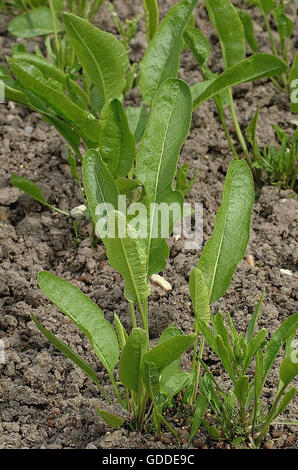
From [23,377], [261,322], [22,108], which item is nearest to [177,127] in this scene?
[261,322]

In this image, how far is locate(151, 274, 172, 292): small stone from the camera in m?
2.10

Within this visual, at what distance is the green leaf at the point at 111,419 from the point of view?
1663 mm

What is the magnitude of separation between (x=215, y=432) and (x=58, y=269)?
0.70 metres

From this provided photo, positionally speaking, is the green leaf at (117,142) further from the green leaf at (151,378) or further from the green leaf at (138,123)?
the green leaf at (151,378)

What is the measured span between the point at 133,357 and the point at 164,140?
0.55 metres

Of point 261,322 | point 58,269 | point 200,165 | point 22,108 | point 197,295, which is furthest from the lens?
point 22,108

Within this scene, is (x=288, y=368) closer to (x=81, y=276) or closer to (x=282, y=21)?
(x=81, y=276)

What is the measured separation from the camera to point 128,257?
5.47ft

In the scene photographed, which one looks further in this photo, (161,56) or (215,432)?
(161,56)

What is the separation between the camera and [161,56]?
6.98 feet

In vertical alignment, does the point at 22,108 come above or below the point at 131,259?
above

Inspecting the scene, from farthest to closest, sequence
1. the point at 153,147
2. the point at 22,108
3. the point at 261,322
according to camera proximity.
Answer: the point at 22,108
the point at 261,322
the point at 153,147

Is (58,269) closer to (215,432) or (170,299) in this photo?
(170,299)
